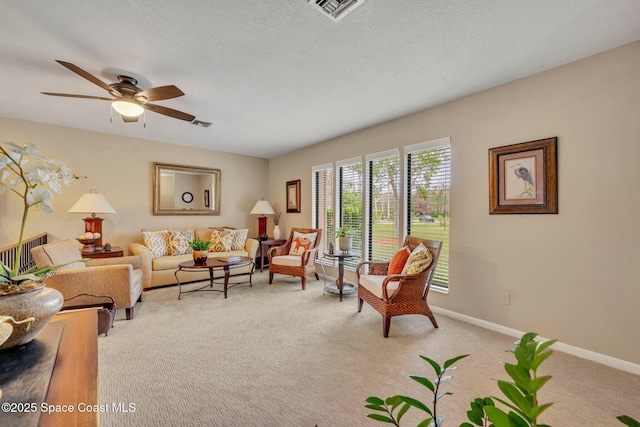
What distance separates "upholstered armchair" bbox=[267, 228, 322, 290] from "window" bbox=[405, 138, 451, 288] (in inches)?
65.9

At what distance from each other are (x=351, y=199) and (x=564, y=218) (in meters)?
Result: 2.75

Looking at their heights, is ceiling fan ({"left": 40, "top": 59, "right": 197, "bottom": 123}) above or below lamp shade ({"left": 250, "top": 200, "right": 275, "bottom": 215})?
above

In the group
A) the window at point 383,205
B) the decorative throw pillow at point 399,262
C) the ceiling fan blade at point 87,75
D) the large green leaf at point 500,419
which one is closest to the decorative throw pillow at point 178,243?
the ceiling fan blade at point 87,75

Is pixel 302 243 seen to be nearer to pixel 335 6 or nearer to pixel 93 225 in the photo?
pixel 93 225

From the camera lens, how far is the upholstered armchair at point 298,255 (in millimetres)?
4492

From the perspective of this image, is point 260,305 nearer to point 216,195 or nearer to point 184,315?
point 184,315

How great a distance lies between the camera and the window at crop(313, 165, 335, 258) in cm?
511

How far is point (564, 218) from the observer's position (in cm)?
253

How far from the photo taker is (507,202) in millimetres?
2859

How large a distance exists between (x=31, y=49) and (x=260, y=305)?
3.24 metres

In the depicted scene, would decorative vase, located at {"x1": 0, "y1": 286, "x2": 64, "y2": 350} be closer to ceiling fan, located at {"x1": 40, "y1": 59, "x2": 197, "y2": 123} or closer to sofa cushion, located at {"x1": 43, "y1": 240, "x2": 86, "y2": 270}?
ceiling fan, located at {"x1": 40, "y1": 59, "x2": 197, "y2": 123}

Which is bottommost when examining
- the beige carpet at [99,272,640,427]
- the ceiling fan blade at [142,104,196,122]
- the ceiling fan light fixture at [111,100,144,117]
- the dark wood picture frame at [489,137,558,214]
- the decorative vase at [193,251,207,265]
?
the beige carpet at [99,272,640,427]

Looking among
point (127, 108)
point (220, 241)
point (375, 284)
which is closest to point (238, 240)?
point (220, 241)

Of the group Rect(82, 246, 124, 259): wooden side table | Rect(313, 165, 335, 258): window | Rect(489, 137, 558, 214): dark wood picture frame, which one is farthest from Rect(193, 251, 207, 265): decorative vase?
Rect(489, 137, 558, 214): dark wood picture frame
